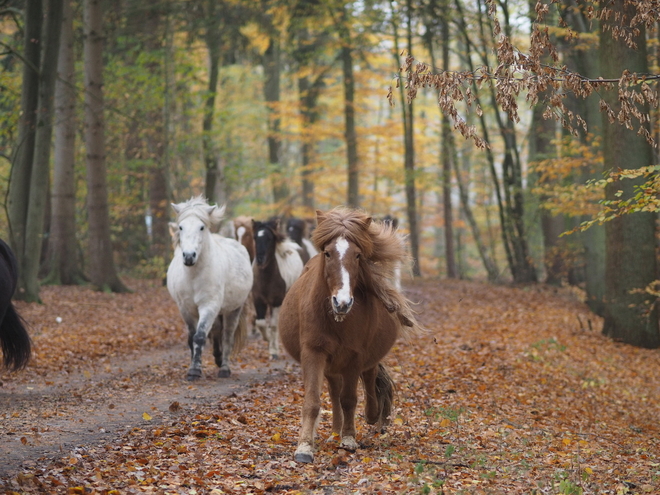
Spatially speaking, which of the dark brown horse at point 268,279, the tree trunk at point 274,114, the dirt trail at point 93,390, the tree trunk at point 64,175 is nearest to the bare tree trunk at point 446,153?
the tree trunk at point 274,114

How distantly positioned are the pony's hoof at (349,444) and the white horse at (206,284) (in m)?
3.77

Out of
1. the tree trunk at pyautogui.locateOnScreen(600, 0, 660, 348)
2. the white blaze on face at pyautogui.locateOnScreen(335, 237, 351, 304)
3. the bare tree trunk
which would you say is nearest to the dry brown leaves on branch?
the white blaze on face at pyautogui.locateOnScreen(335, 237, 351, 304)

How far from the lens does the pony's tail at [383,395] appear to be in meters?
7.05

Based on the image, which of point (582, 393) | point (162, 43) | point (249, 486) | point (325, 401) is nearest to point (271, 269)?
point (325, 401)

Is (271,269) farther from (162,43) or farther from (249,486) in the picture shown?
(162,43)

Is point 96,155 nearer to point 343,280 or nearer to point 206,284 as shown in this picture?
point 206,284

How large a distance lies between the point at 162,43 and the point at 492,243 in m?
15.4

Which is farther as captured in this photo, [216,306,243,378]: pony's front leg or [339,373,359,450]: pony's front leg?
[216,306,243,378]: pony's front leg

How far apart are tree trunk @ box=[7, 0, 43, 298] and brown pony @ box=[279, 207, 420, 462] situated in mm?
10120

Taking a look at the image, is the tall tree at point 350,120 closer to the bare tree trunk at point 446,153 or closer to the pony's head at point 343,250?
the bare tree trunk at point 446,153

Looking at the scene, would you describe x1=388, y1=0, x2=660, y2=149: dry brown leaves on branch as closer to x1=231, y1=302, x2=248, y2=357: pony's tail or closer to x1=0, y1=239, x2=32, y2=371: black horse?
x1=0, y1=239, x2=32, y2=371: black horse

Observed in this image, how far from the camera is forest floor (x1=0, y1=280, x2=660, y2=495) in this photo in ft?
17.9

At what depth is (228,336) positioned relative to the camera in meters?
10.8

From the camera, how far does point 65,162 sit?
19875 millimetres
